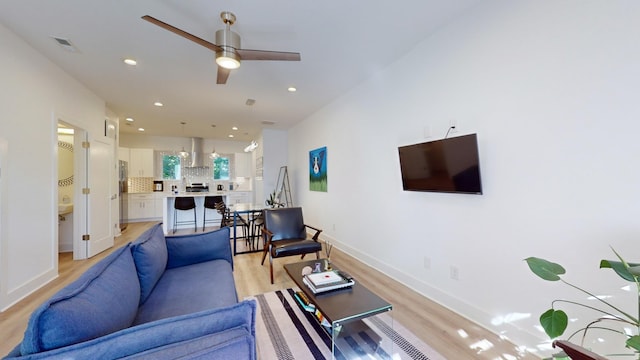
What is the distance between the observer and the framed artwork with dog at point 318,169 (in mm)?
4988

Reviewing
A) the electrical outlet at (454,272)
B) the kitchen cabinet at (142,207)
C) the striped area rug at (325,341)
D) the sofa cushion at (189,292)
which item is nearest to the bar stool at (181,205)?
the kitchen cabinet at (142,207)

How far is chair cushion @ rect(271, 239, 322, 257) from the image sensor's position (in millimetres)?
3080

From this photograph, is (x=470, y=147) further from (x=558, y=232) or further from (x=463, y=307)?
(x=463, y=307)

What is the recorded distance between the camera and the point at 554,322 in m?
1.15

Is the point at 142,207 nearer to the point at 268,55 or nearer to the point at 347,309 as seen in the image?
the point at 268,55

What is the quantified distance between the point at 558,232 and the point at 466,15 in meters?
1.96

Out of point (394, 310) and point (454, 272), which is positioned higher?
point (454, 272)

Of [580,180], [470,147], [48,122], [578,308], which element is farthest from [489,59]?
[48,122]

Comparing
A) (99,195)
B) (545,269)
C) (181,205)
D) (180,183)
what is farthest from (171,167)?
(545,269)

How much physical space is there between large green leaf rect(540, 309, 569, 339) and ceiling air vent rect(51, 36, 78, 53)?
4.56 metres

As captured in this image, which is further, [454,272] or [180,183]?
[180,183]

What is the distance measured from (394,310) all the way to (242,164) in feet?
23.8

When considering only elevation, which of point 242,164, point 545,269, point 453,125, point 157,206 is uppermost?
point 242,164

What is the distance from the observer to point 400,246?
10.0 ft
